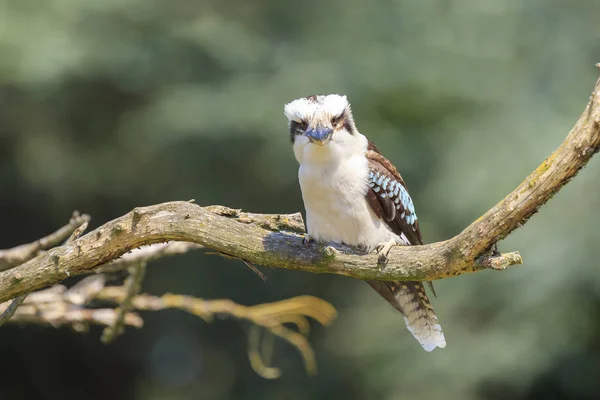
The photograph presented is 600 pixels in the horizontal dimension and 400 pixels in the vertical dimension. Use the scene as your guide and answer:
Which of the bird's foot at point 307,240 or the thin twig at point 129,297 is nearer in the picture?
the bird's foot at point 307,240

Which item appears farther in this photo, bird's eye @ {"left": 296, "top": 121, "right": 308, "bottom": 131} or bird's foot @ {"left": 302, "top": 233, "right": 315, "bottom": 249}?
bird's eye @ {"left": 296, "top": 121, "right": 308, "bottom": 131}

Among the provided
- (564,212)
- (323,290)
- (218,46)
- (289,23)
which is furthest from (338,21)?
(564,212)

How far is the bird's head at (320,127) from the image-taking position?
4.17 metres

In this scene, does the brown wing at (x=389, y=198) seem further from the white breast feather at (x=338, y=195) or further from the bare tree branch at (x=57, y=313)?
the bare tree branch at (x=57, y=313)

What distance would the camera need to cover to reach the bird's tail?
4734 mm

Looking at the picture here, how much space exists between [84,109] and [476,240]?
7432 mm

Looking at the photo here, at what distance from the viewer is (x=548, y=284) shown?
669 cm

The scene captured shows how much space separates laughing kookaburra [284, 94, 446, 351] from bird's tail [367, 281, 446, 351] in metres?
0.34

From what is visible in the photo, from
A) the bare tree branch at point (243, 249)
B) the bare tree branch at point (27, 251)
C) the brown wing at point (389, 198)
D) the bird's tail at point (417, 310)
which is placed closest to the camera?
the bare tree branch at point (243, 249)

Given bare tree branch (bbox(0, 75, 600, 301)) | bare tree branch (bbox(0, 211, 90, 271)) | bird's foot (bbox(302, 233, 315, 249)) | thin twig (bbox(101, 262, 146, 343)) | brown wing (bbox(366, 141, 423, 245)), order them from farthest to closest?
brown wing (bbox(366, 141, 423, 245)) → thin twig (bbox(101, 262, 146, 343)) → bare tree branch (bbox(0, 211, 90, 271)) → bird's foot (bbox(302, 233, 315, 249)) → bare tree branch (bbox(0, 75, 600, 301))

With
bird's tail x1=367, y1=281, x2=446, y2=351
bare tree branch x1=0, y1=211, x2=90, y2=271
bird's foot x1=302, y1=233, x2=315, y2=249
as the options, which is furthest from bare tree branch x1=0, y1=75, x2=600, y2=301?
bird's tail x1=367, y1=281, x2=446, y2=351

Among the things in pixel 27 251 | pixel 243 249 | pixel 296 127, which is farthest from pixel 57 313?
pixel 296 127

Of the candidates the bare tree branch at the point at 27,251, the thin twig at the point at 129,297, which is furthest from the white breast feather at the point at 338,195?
the bare tree branch at the point at 27,251

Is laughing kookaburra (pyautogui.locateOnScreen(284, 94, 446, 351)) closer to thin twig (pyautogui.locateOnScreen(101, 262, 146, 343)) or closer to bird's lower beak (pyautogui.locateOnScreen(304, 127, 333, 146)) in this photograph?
bird's lower beak (pyautogui.locateOnScreen(304, 127, 333, 146))
